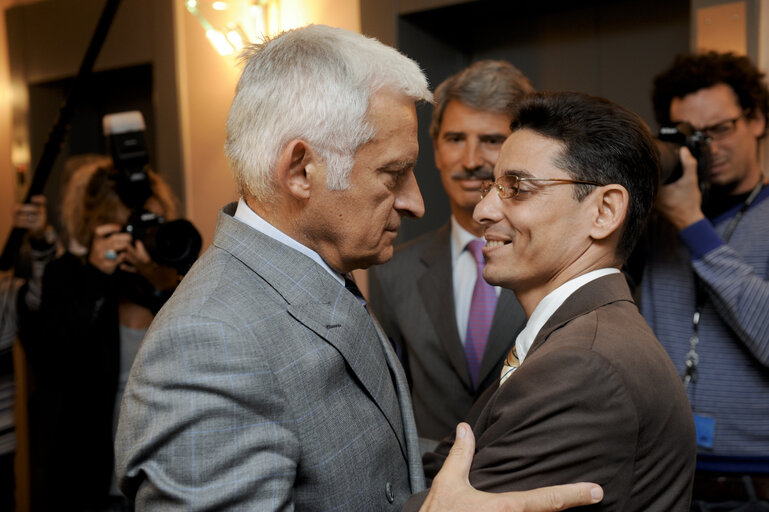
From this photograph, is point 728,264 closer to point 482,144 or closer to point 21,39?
point 482,144

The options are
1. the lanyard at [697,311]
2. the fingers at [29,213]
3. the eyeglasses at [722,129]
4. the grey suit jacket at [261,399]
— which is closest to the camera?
the grey suit jacket at [261,399]

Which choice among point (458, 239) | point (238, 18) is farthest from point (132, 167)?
point (238, 18)

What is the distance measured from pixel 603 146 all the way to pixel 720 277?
2.17ft

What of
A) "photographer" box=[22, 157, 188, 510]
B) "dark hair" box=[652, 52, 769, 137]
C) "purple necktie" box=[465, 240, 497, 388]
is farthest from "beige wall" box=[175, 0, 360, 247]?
"dark hair" box=[652, 52, 769, 137]

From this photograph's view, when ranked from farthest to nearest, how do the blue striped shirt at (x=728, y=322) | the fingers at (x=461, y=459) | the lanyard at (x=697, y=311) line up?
the lanyard at (x=697, y=311)
the blue striped shirt at (x=728, y=322)
the fingers at (x=461, y=459)

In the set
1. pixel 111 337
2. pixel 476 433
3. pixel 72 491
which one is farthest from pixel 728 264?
pixel 72 491

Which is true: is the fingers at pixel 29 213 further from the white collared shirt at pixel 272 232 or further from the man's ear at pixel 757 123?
the man's ear at pixel 757 123

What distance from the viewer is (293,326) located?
1.11 metres

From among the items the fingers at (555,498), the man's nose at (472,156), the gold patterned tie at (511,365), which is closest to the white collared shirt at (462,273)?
the man's nose at (472,156)

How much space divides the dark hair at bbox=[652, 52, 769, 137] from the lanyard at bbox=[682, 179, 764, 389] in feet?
0.77

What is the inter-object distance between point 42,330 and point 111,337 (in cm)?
21

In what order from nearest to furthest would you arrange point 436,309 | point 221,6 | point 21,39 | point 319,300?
point 319,300 < point 436,309 < point 221,6 < point 21,39

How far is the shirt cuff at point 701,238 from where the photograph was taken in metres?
1.80

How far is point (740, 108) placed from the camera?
2004 millimetres
